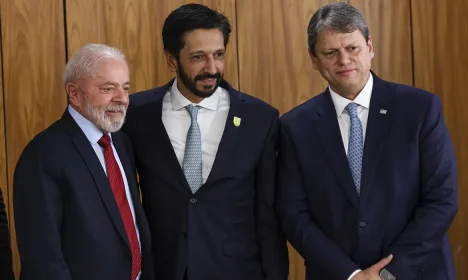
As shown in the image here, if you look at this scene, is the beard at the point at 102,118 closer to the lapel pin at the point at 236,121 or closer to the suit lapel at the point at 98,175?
the suit lapel at the point at 98,175

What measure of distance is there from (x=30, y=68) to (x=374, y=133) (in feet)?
6.21

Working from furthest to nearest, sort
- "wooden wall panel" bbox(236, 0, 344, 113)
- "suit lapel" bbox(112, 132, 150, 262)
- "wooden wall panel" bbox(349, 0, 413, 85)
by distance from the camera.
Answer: "wooden wall panel" bbox(349, 0, 413, 85) < "wooden wall panel" bbox(236, 0, 344, 113) < "suit lapel" bbox(112, 132, 150, 262)

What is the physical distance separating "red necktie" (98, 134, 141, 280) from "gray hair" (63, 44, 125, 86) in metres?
0.24

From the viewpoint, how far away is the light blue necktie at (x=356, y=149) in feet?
9.69

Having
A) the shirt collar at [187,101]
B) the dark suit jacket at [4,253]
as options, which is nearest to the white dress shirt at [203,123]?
the shirt collar at [187,101]

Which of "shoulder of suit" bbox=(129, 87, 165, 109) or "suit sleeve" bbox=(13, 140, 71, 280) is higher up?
"shoulder of suit" bbox=(129, 87, 165, 109)

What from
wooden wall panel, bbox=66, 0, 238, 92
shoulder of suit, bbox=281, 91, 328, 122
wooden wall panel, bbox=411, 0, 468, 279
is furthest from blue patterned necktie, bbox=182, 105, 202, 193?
wooden wall panel, bbox=411, 0, 468, 279

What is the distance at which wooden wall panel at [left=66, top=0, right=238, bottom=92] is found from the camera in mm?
4086

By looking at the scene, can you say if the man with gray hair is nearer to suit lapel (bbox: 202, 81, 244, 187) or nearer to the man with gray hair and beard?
suit lapel (bbox: 202, 81, 244, 187)

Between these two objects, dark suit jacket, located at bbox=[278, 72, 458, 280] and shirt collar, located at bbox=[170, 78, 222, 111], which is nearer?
dark suit jacket, located at bbox=[278, 72, 458, 280]

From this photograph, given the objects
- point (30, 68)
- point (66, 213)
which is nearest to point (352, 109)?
point (66, 213)

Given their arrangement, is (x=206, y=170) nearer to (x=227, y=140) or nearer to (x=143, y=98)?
(x=227, y=140)

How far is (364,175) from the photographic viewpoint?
2.91 meters

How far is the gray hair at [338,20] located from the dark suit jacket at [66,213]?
0.95m
